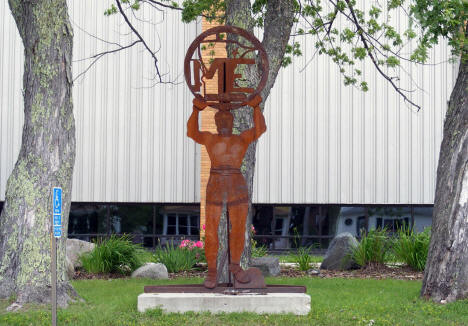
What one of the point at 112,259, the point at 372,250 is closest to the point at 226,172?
the point at 112,259

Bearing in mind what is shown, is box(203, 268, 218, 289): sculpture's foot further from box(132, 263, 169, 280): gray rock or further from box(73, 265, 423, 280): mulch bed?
box(73, 265, 423, 280): mulch bed

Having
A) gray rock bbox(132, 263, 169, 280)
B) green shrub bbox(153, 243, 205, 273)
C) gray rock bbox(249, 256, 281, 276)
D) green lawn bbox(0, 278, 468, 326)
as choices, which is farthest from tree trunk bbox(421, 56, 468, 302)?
green shrub bbox(153, 243, 205, 273)

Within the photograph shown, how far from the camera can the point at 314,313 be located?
8.50 meters

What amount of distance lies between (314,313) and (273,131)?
41.2ft

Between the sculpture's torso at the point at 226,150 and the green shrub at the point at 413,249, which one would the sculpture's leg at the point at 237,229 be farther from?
the green shrub at the point at 413,249

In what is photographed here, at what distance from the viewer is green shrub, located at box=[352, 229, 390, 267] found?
14078mm

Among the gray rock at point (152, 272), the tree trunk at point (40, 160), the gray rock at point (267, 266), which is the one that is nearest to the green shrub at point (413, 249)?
the gray rock at point (267, 266)

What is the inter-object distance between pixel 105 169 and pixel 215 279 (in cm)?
1274

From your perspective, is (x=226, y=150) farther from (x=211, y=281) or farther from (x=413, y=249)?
(x=413, y=249)

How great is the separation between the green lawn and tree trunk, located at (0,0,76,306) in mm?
436

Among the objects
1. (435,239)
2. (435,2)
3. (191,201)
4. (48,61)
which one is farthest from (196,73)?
(191,201)

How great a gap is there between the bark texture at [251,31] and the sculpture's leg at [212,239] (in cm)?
218

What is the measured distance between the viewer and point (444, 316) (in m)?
8.58

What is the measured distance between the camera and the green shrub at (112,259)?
13.5 m
